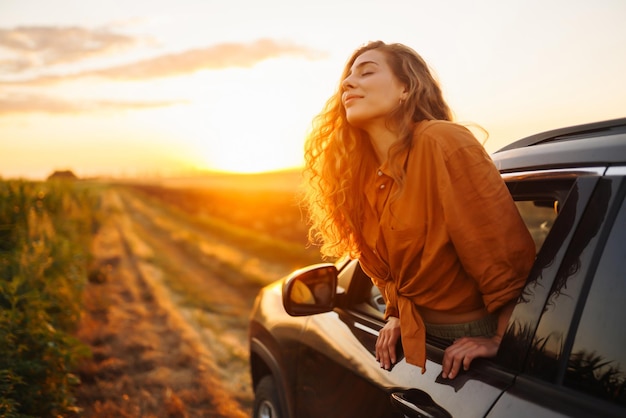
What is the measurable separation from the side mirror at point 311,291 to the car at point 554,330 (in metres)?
0.27

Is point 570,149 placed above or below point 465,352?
above

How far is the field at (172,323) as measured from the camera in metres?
4.93

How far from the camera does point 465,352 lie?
164 cm

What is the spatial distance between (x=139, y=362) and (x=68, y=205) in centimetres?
826

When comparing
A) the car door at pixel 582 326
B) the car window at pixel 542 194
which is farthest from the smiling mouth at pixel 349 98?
the car door at pixel 582 326

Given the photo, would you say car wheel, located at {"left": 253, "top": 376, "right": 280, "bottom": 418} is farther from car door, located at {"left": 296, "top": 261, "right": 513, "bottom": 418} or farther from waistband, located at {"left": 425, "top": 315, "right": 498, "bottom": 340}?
waistband, located at {"left": 425, "top": 315, "right": 498, "bottom": 340}

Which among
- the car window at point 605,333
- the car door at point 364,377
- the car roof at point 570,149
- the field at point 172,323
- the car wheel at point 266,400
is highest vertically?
the car roof at point 570,149

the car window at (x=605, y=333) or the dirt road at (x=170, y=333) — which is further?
the dirt road at (x=170, y=333)

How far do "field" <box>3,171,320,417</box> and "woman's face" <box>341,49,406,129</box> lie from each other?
1.50ft

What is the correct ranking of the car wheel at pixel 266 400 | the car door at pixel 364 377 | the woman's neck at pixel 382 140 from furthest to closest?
the car wheel at pixel 266 400 < the woman's neck at pixel 382 140 < the car door at pixel 364 377

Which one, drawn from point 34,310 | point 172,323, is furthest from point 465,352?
point 172,323

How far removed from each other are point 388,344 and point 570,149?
84cm

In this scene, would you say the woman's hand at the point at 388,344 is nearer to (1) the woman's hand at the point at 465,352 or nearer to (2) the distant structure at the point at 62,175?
(1) the woman's hand at the point at 465,352

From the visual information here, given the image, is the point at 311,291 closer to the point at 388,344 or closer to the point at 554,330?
the point at 388,344
